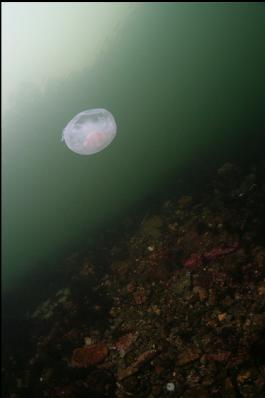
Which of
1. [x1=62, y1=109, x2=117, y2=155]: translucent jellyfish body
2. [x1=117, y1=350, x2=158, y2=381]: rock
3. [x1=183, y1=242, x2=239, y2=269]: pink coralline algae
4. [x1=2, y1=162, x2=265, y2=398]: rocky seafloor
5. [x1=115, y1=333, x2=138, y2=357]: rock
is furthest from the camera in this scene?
[x1=62, y1=109, x2=117, y2=155]: translucent jellyfish body

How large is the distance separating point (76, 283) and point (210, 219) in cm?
149

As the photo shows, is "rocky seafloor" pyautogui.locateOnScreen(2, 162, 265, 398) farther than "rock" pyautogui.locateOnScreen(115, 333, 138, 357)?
No

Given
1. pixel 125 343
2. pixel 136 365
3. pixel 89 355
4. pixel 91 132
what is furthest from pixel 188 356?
pixel 91 132

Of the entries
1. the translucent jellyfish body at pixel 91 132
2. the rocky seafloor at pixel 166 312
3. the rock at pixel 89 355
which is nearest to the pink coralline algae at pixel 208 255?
the rocky seafloor at pixel 166 312

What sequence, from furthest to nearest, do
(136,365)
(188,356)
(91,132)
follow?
(91,132)
(136,365)
(188,356)

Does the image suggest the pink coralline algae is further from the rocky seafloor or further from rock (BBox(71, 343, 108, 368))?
rock (BBox(71, 343, 108, 368))

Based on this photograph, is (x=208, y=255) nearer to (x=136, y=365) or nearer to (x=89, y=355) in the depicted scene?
(x=136, y=365)

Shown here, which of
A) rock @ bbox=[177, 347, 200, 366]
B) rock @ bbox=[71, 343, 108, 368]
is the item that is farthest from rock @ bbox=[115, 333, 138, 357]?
rock @ bbox=[177, 347, 200, 366]

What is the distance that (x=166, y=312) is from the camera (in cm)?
269

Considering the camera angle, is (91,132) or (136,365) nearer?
(136,365)

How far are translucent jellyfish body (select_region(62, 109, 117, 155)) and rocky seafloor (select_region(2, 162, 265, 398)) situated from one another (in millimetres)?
1334

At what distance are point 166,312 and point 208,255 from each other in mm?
Answer: 594

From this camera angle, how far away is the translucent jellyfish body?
4434mm

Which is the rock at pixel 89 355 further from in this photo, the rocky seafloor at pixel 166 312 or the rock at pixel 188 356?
the rock at pixel 188 356
